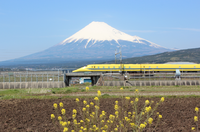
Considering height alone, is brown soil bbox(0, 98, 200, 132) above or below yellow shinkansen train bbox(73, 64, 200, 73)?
below

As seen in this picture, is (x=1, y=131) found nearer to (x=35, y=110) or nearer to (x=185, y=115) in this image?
(x=35, y=110)

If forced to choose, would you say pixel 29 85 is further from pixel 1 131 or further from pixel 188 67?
pixel 188 67

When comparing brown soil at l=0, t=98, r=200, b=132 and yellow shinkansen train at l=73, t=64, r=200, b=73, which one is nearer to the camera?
brown soil at l=0, t=98, r=200, b=132

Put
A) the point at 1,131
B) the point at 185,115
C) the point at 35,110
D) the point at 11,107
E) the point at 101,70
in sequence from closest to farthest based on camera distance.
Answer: the point at 1,131 → the point at 185,115 → the point at 35,110 → the point at 11,107 → the point at 101,70

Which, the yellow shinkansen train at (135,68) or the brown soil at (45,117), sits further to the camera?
the yellow shinkansen train at (135,68)

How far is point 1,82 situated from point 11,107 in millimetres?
24014

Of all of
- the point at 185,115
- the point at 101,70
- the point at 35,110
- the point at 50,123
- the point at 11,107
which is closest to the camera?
the point at 50,123

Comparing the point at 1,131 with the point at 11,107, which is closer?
the point at 1,131

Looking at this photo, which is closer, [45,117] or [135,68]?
[45,117]

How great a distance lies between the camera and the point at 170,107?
1638 centimetres

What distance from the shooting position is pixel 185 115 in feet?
45.9

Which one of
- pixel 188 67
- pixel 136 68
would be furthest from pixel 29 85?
pixel 188 67

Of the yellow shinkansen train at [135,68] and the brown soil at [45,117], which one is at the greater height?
the yellow shinkansen train at [135,68]

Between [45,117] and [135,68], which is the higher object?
[135,68]
